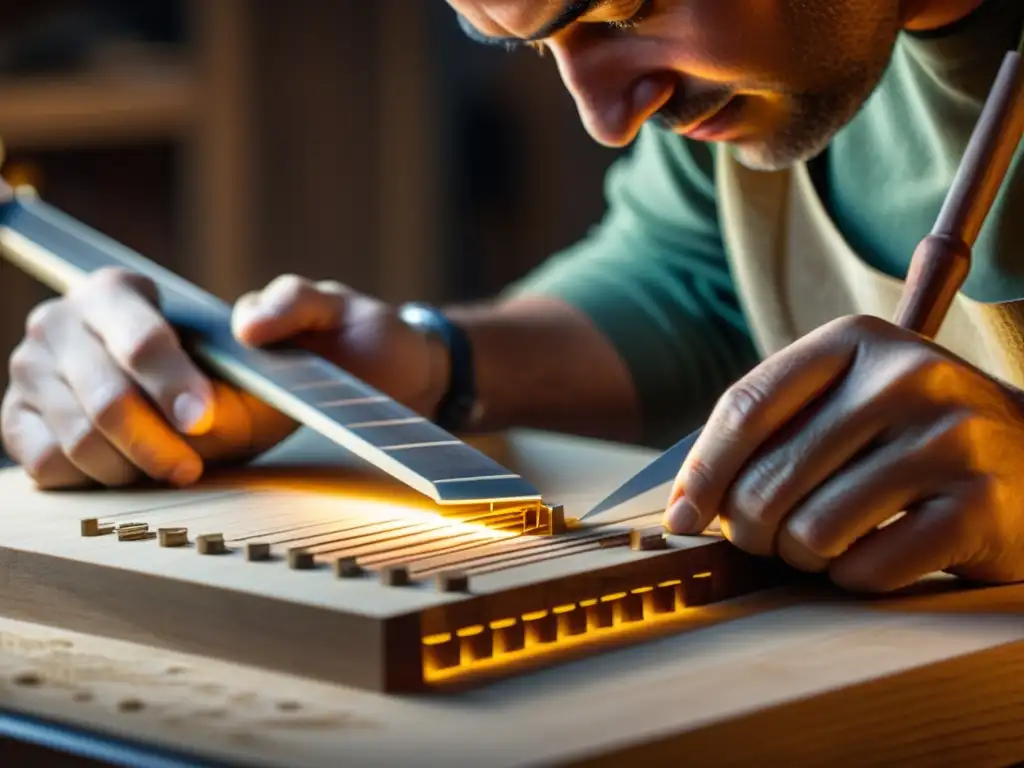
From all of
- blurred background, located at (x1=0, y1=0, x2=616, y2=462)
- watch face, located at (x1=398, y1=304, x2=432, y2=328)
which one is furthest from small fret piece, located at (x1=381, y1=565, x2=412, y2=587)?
blurred background, located at (x1=0, y1=0, x2=616, y2=462)

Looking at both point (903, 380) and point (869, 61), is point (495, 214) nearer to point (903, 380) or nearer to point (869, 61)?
point (869, 61)

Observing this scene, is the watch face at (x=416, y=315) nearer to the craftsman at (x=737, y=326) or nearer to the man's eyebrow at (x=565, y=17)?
the craftsman at (x=737, y=326)

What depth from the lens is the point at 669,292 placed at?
1.50m

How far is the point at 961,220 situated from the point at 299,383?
428mm

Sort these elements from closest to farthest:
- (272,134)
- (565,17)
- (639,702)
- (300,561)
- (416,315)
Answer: (639,702) → (300,561) → (565,17) → (416,315) → (272,134)

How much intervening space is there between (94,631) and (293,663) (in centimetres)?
13

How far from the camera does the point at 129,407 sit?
41.1 inches

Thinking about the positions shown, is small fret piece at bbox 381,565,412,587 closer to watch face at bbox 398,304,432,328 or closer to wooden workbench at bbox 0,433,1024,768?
wooden workbench at bbox 0,433,1024,768

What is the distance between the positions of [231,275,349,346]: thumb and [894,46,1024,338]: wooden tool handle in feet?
1.43

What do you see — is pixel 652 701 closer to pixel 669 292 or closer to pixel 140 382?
pixel 140 382

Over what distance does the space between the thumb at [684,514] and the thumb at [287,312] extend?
1.22ft

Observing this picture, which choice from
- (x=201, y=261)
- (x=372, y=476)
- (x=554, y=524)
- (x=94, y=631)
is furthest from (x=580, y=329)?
(x=201, y=261)

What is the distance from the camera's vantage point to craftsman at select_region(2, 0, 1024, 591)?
2.71 ft

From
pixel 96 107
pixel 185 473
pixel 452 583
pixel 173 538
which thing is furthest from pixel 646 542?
pixel 96 107
